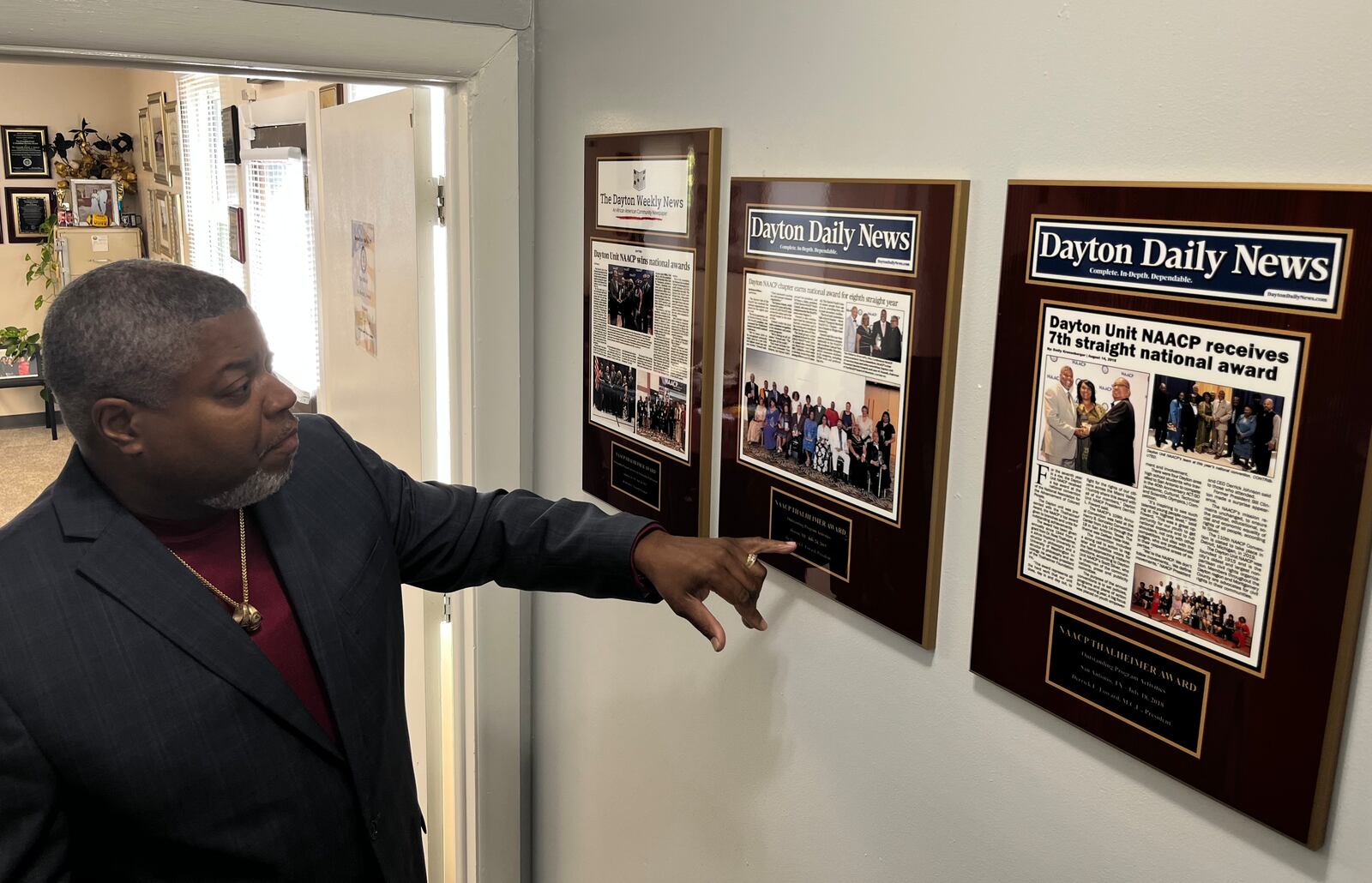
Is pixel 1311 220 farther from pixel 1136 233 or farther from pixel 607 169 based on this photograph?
pixel 607 169

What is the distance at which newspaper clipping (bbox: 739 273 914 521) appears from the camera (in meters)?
1.19

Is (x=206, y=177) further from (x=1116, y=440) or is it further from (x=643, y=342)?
(x=1116, y=440)

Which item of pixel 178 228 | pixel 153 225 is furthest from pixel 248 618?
pixel 153 225

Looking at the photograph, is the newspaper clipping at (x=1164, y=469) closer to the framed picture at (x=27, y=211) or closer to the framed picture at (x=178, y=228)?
the framed picture at (x=178, y=228)

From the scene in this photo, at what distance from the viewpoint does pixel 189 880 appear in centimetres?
125

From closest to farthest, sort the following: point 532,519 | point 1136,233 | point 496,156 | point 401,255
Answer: point 1136,233
point 532,519
point 496,156
point 401,255

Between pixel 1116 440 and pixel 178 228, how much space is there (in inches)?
250

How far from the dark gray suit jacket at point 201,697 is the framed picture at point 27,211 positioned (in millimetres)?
7046

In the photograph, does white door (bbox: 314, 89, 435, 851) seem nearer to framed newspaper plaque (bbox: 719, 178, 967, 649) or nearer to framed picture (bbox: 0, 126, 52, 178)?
framed newspaper plaque (bbox: 719, 178, 967, 649)

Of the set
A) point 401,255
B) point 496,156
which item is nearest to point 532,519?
point 496,156

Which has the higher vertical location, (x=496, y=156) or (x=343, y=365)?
(x=496, y=156)

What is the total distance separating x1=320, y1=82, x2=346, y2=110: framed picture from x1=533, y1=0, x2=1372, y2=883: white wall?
123 cm

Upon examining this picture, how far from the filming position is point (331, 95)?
2988 millimetres

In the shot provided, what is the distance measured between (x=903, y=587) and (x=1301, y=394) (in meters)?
0.51
